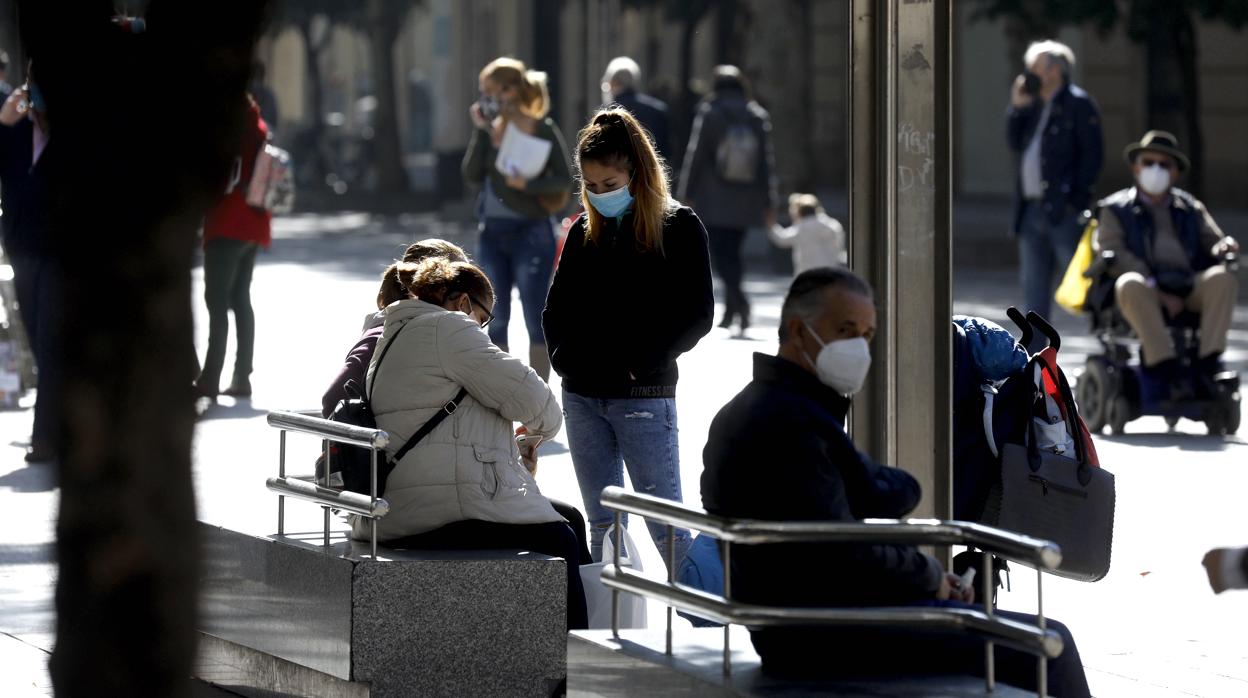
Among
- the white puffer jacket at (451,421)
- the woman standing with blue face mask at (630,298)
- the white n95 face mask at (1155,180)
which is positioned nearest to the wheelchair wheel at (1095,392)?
the white n95 face mask at (1155,180)

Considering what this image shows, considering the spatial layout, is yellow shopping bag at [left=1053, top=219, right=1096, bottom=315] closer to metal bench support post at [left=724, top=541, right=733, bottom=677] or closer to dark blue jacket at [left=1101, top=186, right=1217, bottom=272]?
dark blue jacket at [left=1101, top=186, right=1217, bottom=272]

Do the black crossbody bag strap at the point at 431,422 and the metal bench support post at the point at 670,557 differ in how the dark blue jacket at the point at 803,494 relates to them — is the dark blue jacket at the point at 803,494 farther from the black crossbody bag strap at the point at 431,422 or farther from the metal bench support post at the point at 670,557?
the black crossbody bag strap at the point at 431,422

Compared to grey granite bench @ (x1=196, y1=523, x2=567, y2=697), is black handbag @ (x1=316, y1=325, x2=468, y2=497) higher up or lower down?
higher up

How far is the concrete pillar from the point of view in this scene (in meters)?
6.25

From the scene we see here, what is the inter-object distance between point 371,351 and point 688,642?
189 cm

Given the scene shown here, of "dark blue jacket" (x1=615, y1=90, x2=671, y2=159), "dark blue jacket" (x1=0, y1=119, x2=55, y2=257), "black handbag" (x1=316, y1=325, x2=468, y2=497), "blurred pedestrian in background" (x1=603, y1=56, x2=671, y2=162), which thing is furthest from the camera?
"dark blue jacket" (x1=615, y1=90, x2=671, y2=159)

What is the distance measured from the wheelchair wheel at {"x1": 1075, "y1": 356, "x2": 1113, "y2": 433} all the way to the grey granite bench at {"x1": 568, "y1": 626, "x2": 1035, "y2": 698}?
6.56 metres

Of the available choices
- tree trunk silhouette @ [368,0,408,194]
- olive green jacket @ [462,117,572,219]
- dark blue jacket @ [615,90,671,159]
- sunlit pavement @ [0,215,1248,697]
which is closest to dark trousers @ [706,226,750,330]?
sunlit pavement @ [0,215,1248,697]

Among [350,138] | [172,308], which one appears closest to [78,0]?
[172,308]

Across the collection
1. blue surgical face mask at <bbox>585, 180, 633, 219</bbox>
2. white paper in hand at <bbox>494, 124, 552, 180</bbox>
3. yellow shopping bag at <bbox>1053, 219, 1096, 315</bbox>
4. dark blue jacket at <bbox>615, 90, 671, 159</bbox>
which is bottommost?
yellow shopping bag at <bbox>1053, 219, 1096, 315</bbox>

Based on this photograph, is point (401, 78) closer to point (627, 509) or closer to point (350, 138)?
point (350, 138)

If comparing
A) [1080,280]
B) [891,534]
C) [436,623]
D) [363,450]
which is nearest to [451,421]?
[363,450]

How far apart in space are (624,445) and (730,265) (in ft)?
32.0

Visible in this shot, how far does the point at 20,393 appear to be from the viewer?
1355 cm
